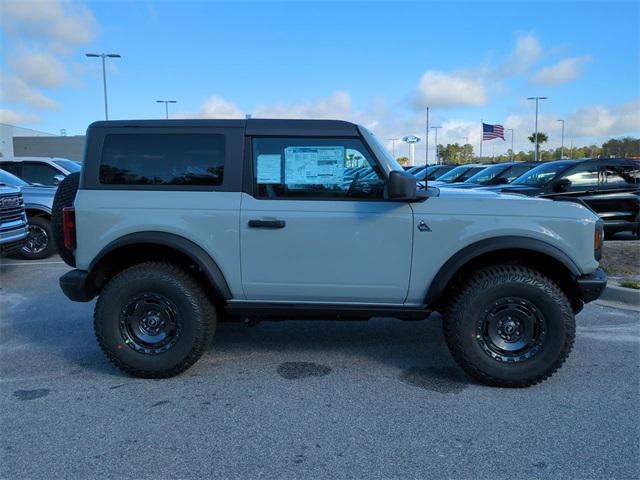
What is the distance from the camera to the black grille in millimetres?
7066

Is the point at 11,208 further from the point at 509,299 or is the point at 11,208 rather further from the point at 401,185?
the point at 509,299

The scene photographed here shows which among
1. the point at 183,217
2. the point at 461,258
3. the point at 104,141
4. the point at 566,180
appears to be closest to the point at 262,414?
the point at 183,217

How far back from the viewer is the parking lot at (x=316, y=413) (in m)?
2.70

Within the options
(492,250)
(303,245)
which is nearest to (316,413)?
(303,245)

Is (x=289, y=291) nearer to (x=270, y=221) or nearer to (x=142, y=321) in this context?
(x=270, y=221)

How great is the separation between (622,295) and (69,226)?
231 inches

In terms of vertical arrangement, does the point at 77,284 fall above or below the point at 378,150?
below

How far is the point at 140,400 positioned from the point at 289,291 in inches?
50.4

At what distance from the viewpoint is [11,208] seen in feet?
23.9

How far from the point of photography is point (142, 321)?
383cm

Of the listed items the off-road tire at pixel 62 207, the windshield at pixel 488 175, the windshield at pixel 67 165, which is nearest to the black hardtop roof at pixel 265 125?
the off-road tire at pixel 62 207

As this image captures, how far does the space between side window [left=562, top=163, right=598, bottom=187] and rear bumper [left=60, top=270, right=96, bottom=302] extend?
8.11 meters

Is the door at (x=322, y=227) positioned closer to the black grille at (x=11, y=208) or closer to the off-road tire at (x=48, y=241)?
the black grille at (x=11, y=208)

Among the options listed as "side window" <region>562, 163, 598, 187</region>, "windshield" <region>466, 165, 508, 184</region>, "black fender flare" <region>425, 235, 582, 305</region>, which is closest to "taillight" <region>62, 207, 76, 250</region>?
"black fender flare" <region>425, 235, 582, 305</region>
